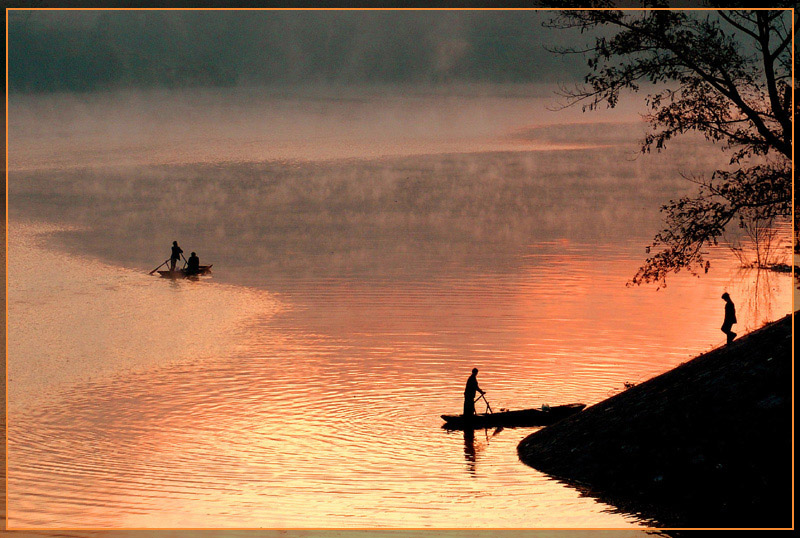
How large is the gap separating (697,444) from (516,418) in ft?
25.4

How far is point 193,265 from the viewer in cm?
6312

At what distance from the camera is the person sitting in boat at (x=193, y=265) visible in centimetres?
6288

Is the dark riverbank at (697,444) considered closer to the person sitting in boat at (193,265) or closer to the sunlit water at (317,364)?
the sunlit water at (317,364)

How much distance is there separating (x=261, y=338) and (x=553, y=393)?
53.0 feet

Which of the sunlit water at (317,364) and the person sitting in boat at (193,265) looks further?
the person sitting in boat at (193,265)

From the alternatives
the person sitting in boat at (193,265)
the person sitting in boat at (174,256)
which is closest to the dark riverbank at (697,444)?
the person sitting in boat at (193,265)

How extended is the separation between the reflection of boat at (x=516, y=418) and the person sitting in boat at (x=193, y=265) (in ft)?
120

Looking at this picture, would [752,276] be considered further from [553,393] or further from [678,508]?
[678,508]

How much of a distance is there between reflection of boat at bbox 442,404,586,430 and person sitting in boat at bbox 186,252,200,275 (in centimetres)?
3669

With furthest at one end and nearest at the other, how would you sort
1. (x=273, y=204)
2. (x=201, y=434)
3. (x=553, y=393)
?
→ (x=273, y=204) → (x=553, y=393) → (x=201, y=434)

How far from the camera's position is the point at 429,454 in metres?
26.1

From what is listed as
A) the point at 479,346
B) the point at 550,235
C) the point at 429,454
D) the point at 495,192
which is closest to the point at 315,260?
the point at 550,235

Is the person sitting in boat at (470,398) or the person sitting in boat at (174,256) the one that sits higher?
the person sitting in boat at (174,256)

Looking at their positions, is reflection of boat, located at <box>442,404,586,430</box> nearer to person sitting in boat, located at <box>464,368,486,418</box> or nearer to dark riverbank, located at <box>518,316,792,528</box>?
person sitting in boat, located at <box>464,368,486,418</box>
